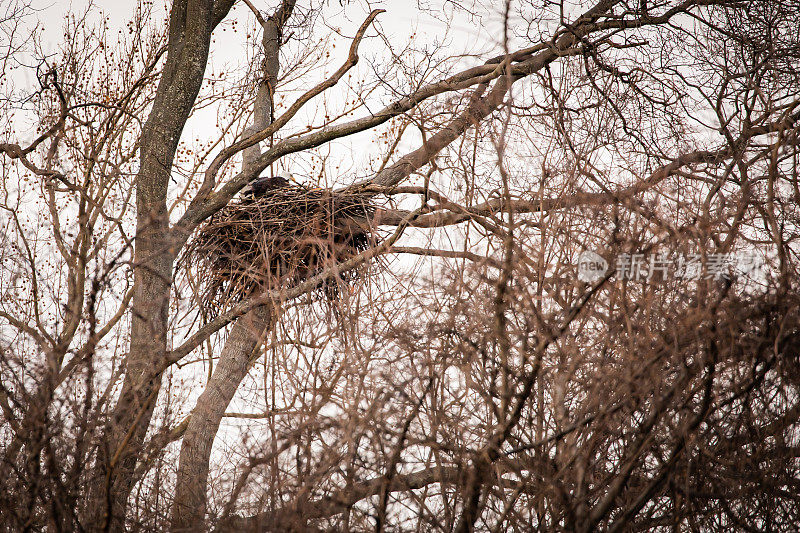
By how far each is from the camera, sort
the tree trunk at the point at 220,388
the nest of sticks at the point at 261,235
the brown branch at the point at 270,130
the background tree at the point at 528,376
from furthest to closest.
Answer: the brown branch at the point at 270,130
the tree trunk at the point at 220,388
the nest of sticks at the point at 261,235
the background tree at the point at 528,376

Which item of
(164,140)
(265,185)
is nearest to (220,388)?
(265,185)

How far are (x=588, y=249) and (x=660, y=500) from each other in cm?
117

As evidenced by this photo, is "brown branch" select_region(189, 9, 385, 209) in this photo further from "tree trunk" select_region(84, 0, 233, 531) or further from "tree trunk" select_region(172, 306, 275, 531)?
"tree trunk" select_region(172, 306, 275, 531)

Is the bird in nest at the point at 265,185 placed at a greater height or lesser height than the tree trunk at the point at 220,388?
greater

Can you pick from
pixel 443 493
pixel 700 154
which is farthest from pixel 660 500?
pixel 700 154

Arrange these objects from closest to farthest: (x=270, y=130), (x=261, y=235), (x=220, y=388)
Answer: (x=261, y=235) → (x=220, y=388) → (x=270, y=130)

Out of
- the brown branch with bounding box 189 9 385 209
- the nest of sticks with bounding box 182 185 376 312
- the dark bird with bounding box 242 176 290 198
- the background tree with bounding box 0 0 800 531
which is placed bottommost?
the background tree with bounding box 0 0 800 531

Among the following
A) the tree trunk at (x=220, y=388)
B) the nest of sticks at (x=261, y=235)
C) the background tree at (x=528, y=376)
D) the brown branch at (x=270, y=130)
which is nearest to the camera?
the background tree at (x=528, y=376)

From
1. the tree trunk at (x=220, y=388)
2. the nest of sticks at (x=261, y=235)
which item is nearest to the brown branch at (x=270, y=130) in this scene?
the nest of sticks at (x=261, y=235)

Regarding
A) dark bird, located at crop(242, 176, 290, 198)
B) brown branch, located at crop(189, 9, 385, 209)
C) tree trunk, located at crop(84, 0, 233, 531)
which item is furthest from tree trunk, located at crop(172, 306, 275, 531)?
brown branch, located at crop(189, 9, 385, 209)

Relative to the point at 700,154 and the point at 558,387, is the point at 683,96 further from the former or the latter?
the point at 558,387

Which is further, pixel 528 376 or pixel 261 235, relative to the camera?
pixel 261 235

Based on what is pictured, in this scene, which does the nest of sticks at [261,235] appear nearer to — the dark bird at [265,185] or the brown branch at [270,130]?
the dark bird at [265,185]

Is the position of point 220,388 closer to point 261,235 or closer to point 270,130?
point 261,235
